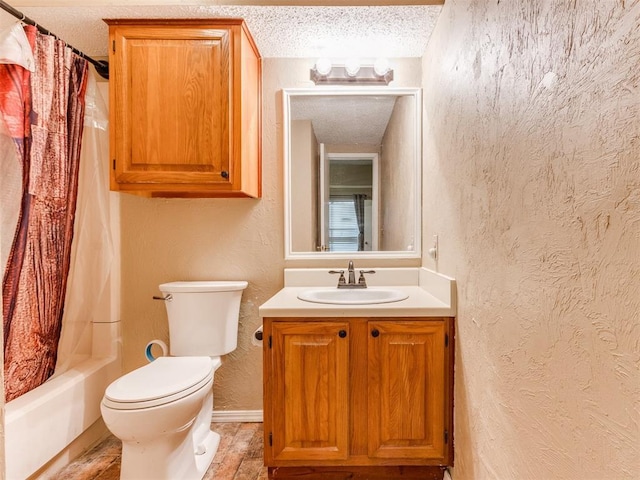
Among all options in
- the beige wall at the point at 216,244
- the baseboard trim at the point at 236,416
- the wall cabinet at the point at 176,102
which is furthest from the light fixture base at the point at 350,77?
the baseboard trim at the point at 236,416

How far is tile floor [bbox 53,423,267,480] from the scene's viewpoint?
5.38 feet

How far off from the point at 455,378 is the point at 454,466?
14.6 inches

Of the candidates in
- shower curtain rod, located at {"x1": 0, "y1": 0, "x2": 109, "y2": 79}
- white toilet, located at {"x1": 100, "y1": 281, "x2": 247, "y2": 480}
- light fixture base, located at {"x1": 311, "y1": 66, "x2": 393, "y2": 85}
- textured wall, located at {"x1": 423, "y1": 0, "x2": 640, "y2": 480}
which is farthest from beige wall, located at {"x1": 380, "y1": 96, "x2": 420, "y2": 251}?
shower curtain rod, located at {"x1": 0, "y1": 0, "x2": 109, "y2": 79}

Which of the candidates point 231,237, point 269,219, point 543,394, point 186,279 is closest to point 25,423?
point 186,279

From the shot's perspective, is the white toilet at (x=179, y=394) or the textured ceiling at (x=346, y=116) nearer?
the white toilet at (x=179, y=394)

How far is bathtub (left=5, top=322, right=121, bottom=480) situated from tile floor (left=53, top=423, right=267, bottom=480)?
0.32 ft

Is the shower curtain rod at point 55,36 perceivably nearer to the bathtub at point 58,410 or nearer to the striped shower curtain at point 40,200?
the striped shower curtain at point 40,200

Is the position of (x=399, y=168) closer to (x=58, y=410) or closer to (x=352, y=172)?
(x=352, y=172)

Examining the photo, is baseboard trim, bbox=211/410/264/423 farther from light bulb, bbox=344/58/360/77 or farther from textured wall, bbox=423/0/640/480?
light bulb, bbox=344/58/360/77

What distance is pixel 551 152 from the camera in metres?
0.77

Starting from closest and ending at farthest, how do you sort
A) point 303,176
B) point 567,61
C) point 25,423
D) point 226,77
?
point 567,61, point 25,423, point 226,77, point 303,176

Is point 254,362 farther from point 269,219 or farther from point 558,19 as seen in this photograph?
point 558,19

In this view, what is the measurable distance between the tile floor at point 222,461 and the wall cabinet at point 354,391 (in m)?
0.28

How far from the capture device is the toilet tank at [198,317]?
73.9 inches
